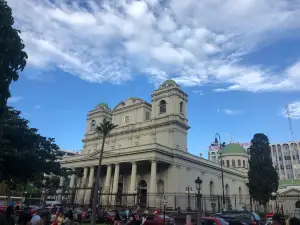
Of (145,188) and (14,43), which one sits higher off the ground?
(14,43)

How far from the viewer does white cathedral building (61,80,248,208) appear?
1622 inches

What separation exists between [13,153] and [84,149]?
42.3 meters

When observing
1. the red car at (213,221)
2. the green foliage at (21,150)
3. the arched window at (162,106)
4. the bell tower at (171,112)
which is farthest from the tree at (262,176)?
the green foliage at (21,150)

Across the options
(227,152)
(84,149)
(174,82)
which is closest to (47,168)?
(174,82)

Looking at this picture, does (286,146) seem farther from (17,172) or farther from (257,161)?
(17,172)

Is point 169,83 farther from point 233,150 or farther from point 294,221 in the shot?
point 294,221

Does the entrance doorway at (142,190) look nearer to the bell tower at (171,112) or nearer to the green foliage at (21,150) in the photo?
the bell tower at (171,112)

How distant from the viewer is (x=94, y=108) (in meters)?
62.2

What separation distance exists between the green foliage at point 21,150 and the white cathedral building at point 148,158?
63.3 ft

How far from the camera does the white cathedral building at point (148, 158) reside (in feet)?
135

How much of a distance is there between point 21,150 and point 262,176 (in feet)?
128

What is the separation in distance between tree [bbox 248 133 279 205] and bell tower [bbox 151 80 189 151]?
12.5 m

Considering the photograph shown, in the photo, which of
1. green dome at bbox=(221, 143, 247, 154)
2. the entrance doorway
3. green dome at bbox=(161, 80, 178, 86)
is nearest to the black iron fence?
the entrance doorway

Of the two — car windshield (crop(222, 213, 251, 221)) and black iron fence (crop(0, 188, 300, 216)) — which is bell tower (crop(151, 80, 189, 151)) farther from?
car windshield (crop(222, 213, 251, 221))
